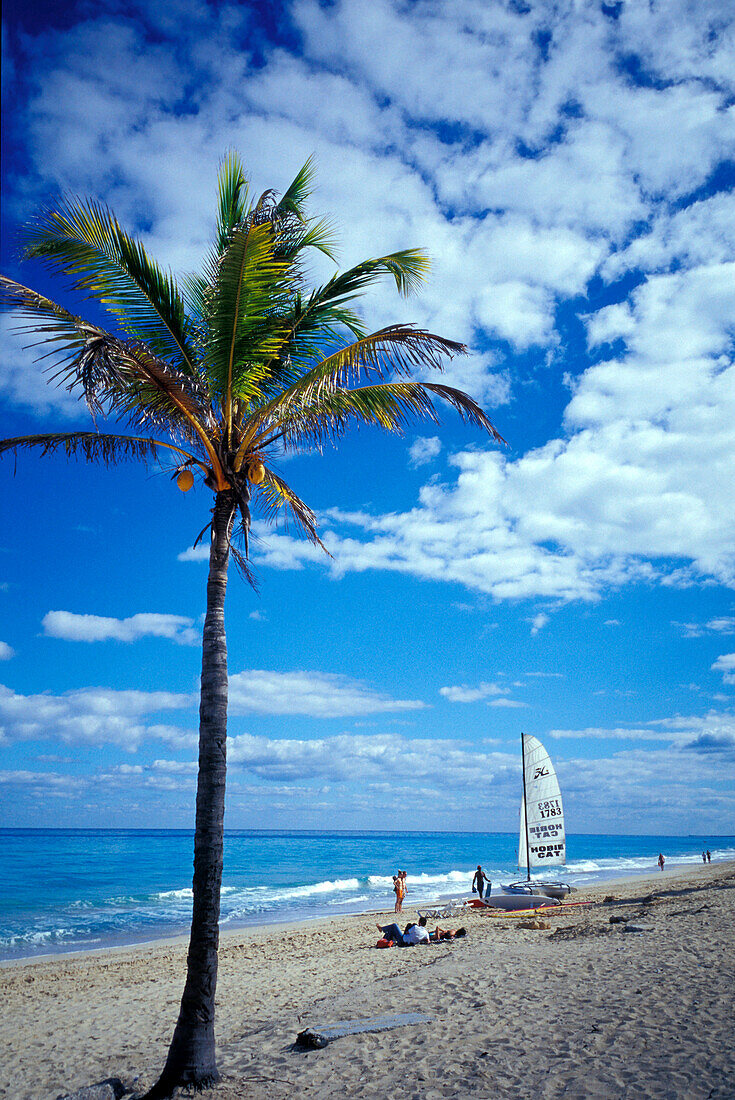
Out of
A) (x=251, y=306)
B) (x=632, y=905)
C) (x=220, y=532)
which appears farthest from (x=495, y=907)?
(x=251, y=306)

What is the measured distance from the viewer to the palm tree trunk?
526 cm

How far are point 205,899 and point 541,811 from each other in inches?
803

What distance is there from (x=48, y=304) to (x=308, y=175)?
317 cm

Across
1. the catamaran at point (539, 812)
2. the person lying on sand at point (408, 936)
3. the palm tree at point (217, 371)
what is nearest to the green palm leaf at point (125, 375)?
the palm tree at point (217, 371)

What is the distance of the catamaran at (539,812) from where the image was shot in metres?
23.0

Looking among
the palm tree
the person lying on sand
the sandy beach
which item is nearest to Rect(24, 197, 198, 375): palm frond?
the palm tree

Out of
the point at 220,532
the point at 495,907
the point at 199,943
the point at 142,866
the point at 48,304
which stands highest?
the point at 48,304

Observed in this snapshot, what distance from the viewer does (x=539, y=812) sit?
23.2 meters

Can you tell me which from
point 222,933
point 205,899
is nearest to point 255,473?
point 205,899

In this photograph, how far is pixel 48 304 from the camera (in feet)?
18.9

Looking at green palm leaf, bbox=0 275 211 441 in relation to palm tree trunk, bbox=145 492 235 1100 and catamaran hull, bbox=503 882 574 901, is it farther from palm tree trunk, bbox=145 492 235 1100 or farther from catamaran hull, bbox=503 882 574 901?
catamaran hull, bbox=503 882 574 901

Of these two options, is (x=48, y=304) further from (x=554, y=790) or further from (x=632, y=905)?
(x=554, y=790)

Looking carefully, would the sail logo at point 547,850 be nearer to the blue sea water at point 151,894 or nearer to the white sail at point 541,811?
the white sail at point 541,811

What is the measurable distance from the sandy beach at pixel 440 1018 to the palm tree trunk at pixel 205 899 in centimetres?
36
